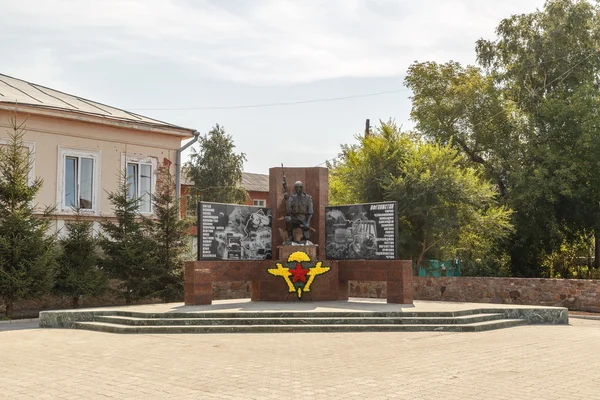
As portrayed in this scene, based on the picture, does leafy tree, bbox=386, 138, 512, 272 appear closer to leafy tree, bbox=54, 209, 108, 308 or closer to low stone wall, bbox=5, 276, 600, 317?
low stone wall, bbox=5, 276, 600, 317

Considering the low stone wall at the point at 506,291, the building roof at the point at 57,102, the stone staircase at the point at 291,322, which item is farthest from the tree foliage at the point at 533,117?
the stone staircase at the point at 291,322

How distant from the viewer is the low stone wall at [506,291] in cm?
1966

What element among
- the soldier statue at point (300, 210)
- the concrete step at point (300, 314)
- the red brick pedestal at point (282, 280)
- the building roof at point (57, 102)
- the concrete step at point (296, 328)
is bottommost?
the concrete step at point (296, 328)

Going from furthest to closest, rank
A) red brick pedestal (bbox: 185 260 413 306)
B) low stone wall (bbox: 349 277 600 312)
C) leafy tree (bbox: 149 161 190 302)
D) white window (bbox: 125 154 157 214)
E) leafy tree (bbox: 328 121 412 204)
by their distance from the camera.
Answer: leafy tree (bbox: 328 121 412 204) < white window (bbox: 125 154 157 214) < leafy tree (bbox: 149 161 190 302) < low stone wall (bbox: 349 277 600 312) < red brick pedestal (bbox: 185 260 413 306)

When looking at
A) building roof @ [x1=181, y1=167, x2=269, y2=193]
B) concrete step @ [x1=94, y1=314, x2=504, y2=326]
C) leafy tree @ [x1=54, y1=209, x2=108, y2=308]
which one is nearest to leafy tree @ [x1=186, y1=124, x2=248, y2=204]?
building roof @ [x1=181, y1=167, x2=269, y2=193]

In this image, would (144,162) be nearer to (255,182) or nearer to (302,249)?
(302,249)

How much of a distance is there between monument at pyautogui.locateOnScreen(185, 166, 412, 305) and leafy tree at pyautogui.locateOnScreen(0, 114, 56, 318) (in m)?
4.11

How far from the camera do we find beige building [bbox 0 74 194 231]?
21.5 m

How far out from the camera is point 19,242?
1750 cm

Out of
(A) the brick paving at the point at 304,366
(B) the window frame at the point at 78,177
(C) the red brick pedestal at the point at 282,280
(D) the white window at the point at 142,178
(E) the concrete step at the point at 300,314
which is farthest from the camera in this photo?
(D) the white window at the point at 142,178

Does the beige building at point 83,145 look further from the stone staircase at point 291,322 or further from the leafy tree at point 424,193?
the stone staircase at point 291,322

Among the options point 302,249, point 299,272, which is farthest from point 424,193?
point 299,272

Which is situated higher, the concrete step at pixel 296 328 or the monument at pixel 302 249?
the monument at pixel 302 249

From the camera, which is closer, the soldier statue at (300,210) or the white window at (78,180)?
the soldier statue at (300,210)
